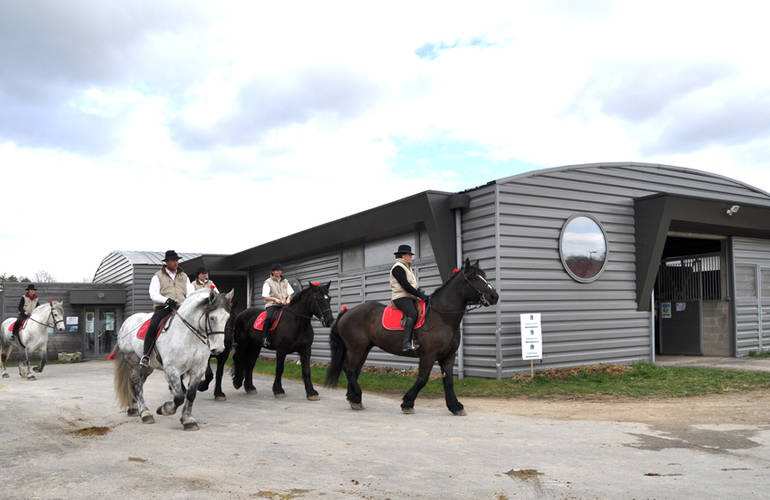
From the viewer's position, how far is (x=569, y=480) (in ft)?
16.5

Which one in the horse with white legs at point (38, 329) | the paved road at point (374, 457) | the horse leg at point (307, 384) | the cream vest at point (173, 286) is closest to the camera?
the paved road at point (374, 457)

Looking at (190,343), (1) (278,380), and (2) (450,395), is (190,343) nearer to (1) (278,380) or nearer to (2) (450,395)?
(1) (278,380)

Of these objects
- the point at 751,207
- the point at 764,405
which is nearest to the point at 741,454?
the point at 764,405

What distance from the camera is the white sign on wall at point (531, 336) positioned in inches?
444

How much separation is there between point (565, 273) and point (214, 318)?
25.4ft

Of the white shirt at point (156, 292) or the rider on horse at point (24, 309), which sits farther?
the rider on horse at point (24, 309)

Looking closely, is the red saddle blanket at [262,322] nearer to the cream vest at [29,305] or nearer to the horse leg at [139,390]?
the horse leg at [139,390]

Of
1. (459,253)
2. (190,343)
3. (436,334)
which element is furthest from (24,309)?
(436,334)

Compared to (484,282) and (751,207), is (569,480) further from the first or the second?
(751,207)

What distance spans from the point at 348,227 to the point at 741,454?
10996 mm

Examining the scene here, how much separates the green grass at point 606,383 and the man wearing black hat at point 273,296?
7.57 feet

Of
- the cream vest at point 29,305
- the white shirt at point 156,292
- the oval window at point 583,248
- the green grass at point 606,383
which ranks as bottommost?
the green grass at point 606,383

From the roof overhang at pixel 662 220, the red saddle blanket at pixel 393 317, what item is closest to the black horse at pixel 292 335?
the red saddle blanket at pixel 393 317

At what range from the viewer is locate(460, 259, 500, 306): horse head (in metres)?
8.35
